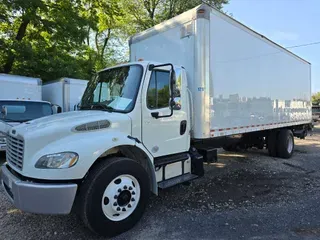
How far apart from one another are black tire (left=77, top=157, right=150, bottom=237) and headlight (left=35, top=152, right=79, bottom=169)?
36cm

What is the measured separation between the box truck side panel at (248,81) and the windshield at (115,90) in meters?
1.65

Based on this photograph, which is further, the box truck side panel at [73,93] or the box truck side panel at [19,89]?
the box truck side panel at [73,93]

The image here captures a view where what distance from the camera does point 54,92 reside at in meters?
11.6

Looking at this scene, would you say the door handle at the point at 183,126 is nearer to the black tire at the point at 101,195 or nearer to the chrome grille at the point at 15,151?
the black tire at the point at 101,195

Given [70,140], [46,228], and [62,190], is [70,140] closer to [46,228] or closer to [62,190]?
[62,190]

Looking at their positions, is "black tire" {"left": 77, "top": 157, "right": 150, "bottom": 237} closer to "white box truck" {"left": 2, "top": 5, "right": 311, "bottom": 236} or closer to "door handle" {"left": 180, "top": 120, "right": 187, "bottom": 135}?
"white box truck" {"left": 2, "top": 5, "right": 311, "bottom": 236}

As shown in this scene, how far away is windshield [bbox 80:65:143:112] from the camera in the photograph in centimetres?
402

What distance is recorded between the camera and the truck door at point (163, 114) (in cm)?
415

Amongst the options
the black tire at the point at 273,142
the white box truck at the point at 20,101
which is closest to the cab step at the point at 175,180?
the black tire at the point at 273,142

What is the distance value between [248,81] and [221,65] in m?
1.47

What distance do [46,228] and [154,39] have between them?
4.04 m

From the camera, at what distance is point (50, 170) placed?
3143mm

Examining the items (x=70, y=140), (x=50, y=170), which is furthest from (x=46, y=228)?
(x=70, y=140)

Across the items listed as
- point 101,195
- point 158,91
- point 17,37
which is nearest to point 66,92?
point 17,37
